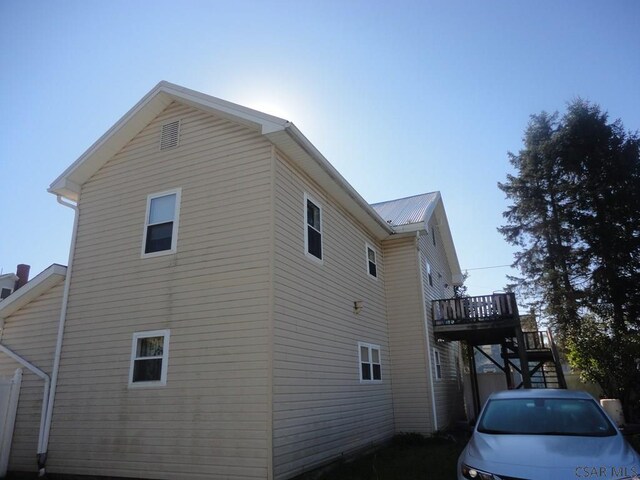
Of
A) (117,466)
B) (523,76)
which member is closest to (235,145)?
(117,466)

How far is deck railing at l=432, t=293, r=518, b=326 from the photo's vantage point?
1382 centimetres

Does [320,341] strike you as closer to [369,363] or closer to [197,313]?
[197,313]

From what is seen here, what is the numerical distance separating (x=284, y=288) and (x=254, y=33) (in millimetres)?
5993

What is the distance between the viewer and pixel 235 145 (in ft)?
30.1

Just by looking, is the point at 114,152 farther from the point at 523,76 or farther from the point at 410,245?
the point at 523,76

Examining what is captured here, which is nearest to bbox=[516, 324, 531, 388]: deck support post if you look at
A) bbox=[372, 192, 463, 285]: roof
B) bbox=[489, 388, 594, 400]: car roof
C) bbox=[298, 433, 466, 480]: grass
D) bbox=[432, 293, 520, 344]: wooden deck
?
bbox=[432, 293, 520, 344]: wooden deck

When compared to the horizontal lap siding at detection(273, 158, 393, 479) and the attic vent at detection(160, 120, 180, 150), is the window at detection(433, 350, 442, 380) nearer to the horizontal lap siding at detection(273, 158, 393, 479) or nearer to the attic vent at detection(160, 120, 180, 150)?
the horizontal lap siding at detection(273, 158, 393, 479)

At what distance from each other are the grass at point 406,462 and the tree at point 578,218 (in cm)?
946

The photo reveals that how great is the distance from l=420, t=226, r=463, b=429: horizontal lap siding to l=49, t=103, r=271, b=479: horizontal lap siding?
324 inches

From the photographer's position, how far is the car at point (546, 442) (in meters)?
4.21

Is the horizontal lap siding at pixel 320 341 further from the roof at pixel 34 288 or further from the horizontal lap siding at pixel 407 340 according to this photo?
the roof at pixel 34 288

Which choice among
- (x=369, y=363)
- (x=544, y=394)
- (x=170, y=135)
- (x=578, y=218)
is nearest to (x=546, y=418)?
(x=544, y=394)

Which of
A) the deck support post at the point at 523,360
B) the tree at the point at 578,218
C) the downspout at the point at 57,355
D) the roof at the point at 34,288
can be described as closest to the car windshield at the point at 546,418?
the deck support post at the point at 523,360

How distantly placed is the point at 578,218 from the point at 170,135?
68.7 feet
